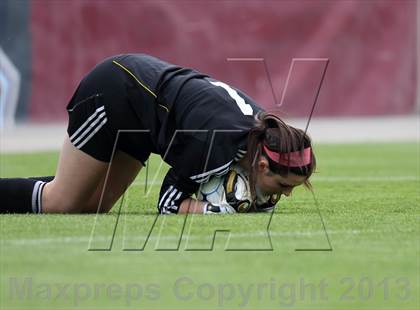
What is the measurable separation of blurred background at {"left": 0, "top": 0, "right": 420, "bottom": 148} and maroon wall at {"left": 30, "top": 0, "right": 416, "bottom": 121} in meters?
0.02

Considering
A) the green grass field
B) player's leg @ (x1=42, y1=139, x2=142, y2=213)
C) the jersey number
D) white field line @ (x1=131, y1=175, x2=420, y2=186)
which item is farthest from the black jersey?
white field line @ (x1=131, y1=175, x2=420, y2=186)

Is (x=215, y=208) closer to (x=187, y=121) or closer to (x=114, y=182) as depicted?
(x=187, y=121)

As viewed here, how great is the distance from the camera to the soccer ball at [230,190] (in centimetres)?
620

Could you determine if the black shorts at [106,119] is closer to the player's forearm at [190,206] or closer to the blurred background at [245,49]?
the player's forearm at [190,206]

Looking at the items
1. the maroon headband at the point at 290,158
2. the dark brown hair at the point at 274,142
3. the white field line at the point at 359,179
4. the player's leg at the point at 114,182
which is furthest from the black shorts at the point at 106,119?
the white field line at the point at 359,179

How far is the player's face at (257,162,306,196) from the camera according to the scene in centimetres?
614

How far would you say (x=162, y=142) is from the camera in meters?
6.26

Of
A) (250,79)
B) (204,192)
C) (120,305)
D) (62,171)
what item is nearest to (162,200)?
(204,192)

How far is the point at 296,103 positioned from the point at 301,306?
15.5 m

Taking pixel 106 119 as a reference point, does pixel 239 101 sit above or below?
above

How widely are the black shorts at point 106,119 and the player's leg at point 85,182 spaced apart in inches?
3.5

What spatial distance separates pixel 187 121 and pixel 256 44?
13375 millimetres

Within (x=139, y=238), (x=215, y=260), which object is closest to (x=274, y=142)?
(x=139, y=238)

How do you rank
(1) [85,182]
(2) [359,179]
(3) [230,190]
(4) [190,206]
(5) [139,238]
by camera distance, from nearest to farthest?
1. (5) [139,238]
2. (3) [230,190]
3. (4) [190,206]
4. (1) [85,182]
5. (2) [359,179]
